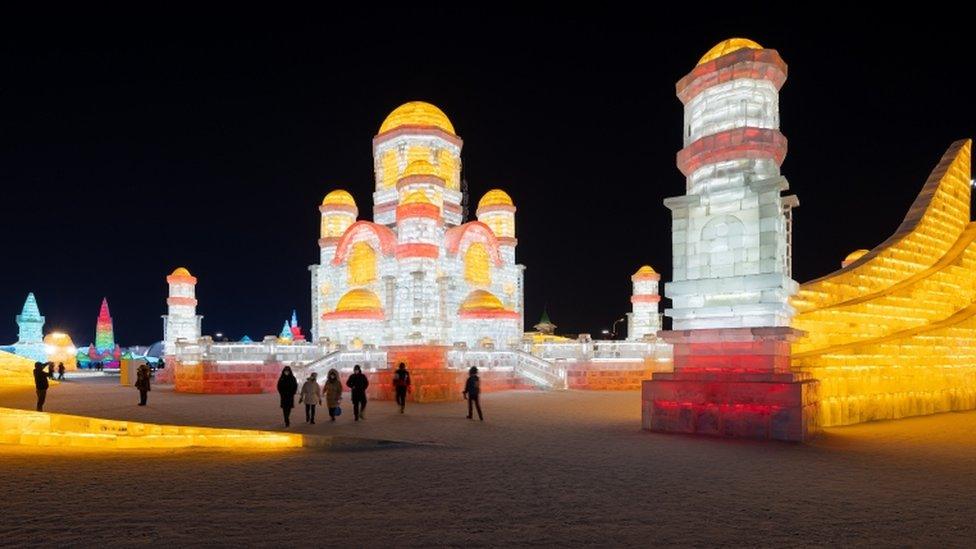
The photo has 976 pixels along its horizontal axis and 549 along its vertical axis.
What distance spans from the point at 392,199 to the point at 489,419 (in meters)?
21.7

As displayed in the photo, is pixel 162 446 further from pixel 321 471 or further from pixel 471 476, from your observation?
pixel 471 476

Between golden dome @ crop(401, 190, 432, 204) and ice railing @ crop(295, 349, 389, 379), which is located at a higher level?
golden dome @ crop(401, 190, 432, 204)

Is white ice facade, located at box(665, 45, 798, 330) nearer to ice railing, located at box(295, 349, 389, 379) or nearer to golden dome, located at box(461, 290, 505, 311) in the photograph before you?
ice railing, located at box(295, 349, 389, 379)

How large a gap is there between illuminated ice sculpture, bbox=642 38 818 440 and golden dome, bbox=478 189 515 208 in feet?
73.7

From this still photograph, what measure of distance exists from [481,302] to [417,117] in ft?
36.4

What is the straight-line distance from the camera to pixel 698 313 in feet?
40.9

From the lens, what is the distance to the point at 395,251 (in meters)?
26.7

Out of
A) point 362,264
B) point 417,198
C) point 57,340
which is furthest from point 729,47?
point 57,340

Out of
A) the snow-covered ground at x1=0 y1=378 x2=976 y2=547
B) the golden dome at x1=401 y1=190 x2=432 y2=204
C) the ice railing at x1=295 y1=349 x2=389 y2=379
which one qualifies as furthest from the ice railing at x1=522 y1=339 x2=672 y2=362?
the snow-covered ground at x1=0 y1=378 x2=976 y2=547

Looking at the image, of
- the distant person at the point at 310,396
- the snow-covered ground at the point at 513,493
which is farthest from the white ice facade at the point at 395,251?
the snow-covered ground at the point at 513,493

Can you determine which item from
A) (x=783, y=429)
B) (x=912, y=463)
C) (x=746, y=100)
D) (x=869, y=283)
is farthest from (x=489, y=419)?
(x=869, y=283)

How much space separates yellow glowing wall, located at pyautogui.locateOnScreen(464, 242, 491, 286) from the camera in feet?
103

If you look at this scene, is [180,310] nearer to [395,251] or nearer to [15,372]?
[15,372]

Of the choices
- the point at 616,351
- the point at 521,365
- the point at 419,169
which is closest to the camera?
Answer: the point at 419,169
